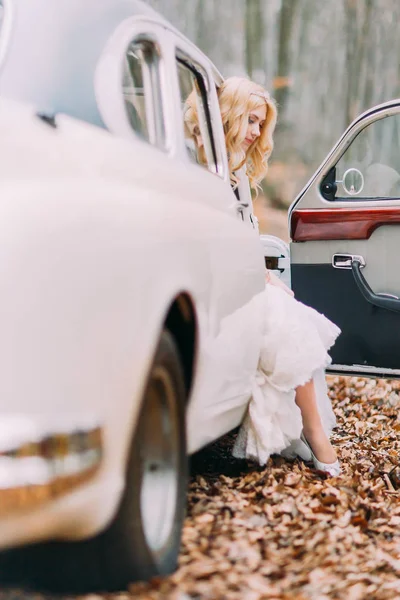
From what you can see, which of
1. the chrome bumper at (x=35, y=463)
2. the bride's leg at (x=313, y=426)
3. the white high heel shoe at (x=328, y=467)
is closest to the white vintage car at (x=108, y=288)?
the chrome bumper at (x=35, y=463)

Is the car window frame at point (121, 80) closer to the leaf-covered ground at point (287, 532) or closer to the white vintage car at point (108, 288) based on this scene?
the white vintage car at point (108, 288)

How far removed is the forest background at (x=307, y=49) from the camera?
48.4ft

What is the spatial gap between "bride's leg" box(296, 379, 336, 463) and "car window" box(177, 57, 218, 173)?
1.07m

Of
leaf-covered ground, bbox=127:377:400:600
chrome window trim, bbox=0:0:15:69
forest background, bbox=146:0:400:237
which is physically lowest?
leaf-covered ground, bbox=127:377:400:600

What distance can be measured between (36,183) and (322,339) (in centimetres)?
218

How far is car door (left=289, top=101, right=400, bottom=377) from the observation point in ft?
17.0

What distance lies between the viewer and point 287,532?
353 centimetres

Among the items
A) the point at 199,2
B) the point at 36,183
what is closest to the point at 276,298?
the point at 36,183

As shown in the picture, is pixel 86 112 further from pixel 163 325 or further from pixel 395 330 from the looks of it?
pixel 395 330

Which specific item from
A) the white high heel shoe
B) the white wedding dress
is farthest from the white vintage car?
the white high heel shoe

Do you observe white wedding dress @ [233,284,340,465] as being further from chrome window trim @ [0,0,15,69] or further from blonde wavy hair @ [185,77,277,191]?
chrome window trim @ [0,0,15,69]

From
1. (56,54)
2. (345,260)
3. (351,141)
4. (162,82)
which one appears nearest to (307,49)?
(351,141)

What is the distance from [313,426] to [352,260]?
1275 millimetres

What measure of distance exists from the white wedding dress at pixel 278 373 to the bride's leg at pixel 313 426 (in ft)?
0.39
